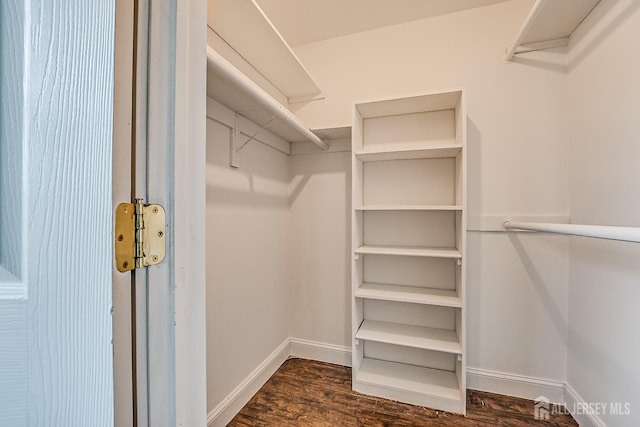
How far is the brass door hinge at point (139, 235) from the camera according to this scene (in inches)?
15.6

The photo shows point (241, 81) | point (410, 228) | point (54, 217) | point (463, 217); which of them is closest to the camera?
point (54, 217)

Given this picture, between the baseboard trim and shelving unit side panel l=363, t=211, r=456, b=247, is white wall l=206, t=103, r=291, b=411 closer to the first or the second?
the baseboard trim

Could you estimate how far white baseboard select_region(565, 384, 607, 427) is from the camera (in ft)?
4.18

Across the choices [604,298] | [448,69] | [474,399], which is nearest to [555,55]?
[448,69]

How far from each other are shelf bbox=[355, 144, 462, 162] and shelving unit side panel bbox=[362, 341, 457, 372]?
1.39 meters

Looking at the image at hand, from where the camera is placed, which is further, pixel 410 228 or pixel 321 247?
pixel 321 247

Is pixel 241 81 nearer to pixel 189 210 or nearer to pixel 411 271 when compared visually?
pixel 189 210

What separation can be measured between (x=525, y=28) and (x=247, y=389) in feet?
8.78

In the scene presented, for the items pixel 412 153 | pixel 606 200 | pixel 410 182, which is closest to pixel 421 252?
pixel 410 182

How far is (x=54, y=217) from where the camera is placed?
12.8 inches

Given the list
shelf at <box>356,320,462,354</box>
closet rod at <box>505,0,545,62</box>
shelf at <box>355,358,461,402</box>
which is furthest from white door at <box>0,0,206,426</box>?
closet rod at <box>505,0,545,62</box>

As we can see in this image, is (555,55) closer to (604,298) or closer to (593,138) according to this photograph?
(593,138)

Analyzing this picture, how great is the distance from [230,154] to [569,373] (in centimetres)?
243

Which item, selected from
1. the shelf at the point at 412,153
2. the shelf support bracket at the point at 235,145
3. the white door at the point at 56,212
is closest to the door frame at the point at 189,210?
the white door at the point at 56,212
